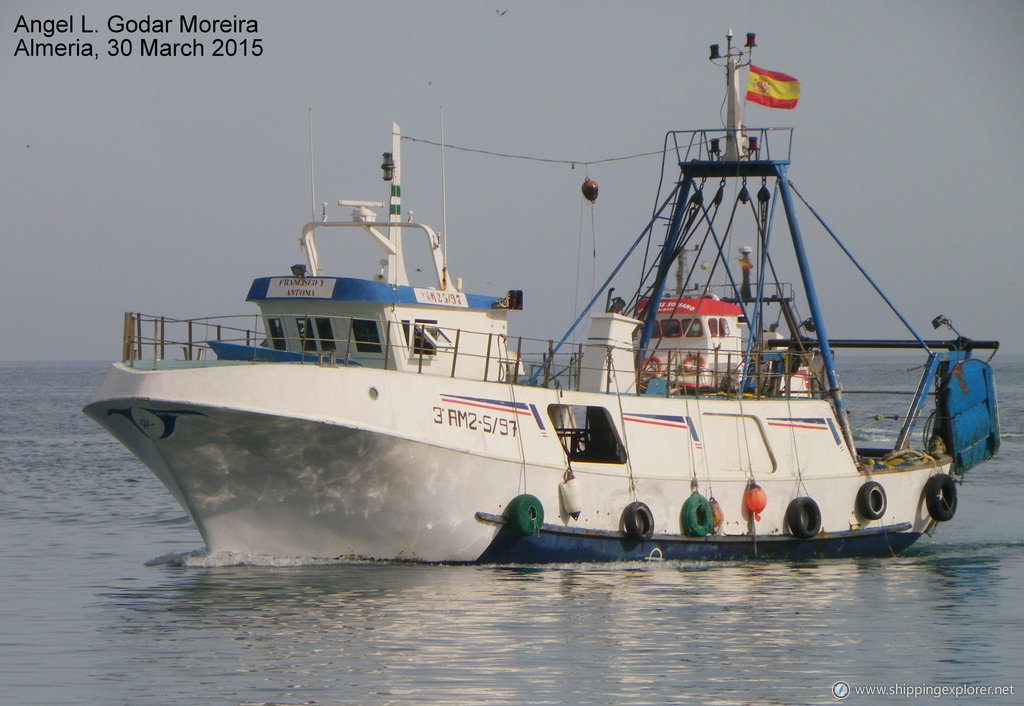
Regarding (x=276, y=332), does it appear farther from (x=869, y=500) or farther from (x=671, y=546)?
(x=869, y=500)

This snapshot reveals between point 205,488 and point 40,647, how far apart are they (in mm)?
4007

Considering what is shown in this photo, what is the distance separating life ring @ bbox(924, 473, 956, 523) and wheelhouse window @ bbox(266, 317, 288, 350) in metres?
11.0

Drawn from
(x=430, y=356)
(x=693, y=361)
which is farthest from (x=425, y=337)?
(x=693, y=361)

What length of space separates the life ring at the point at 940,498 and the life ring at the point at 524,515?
8.17 meters

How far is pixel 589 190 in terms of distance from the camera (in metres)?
23.6

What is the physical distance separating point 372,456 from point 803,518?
7300 mm

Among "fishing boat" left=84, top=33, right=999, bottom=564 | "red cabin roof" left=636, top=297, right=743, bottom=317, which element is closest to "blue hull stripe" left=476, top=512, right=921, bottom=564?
"fishing boat" left=84, top=33, right=999, bottom=564

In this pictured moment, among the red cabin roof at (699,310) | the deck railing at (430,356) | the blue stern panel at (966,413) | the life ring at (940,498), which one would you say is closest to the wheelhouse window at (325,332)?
the deck railing at (430,356)

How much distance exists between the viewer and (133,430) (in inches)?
703

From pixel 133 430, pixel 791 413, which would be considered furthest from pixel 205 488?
pixel 791 413

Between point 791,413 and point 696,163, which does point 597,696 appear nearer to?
point 791,413

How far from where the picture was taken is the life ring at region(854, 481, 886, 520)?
22.1 metres

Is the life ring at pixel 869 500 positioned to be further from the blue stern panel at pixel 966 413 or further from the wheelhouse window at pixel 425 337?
the wheelhouse window at pixel 425 337

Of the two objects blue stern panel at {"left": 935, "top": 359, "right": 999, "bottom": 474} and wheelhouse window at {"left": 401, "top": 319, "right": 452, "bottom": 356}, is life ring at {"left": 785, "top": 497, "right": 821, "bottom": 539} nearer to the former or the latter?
blue stern panel at {"left": 935, "top": 359, "right": 999, "bottom": 474}
